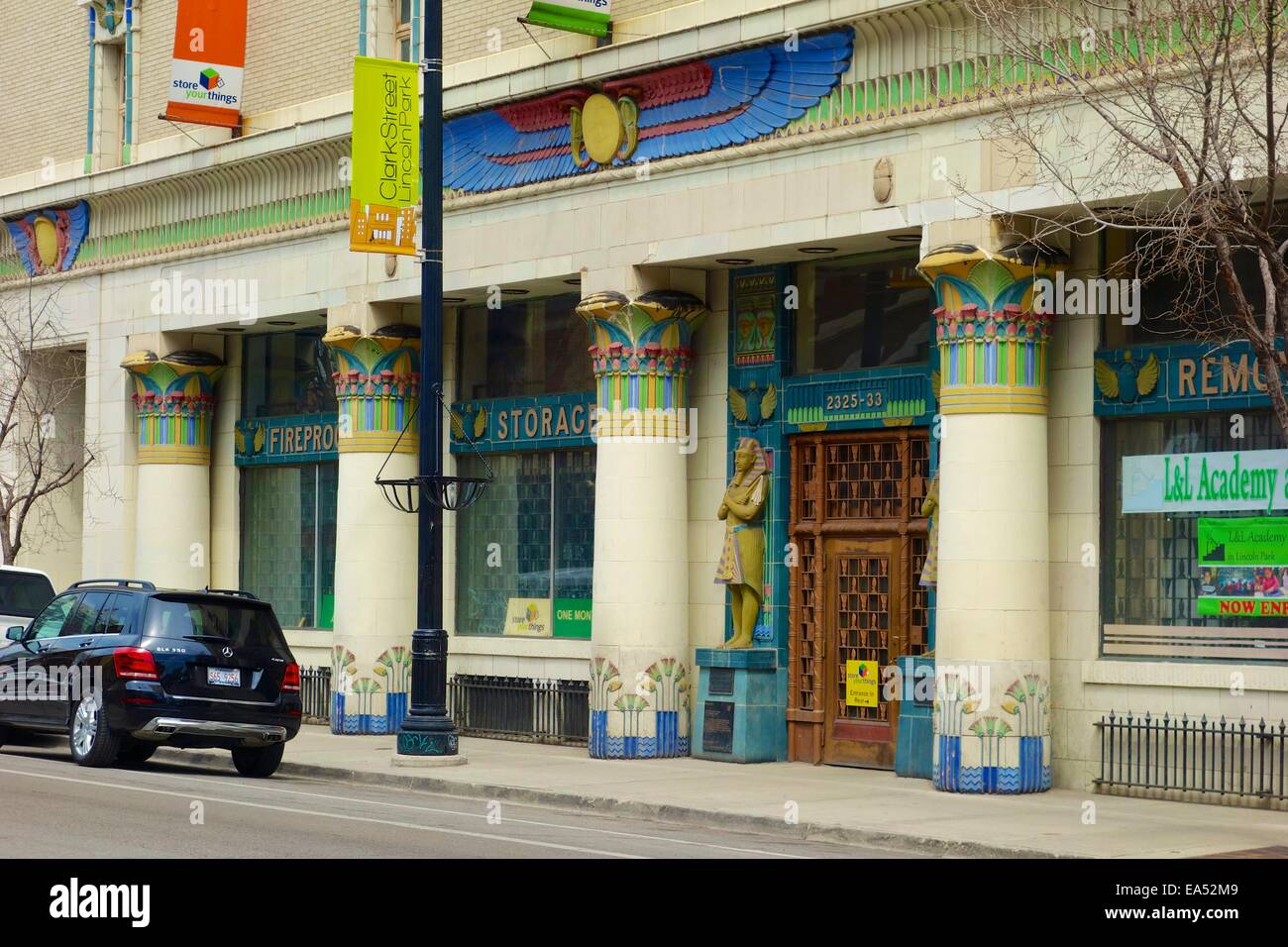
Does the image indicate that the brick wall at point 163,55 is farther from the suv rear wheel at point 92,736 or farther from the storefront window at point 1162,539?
the suv rear wheel at point 92,736

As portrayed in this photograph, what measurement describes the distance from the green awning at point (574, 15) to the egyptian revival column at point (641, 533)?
2910mm

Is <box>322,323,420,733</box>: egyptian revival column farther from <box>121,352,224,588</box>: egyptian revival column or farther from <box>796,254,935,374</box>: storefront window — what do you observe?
<box>796,254,935,374</box>: storefront window

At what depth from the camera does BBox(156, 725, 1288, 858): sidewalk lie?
14.4 metres

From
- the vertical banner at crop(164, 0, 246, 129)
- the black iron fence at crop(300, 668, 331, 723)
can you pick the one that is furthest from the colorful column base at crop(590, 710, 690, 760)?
the vertical banner at crop(164, 0, 246, 129)

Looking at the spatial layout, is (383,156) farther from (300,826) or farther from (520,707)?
(300,826)

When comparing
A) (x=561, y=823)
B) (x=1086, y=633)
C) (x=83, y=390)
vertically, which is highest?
(x=83, y=390)

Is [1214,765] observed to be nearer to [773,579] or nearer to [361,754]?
[773,579]

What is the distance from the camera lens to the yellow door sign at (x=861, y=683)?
19938 millimetres

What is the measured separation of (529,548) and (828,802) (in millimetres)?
7861

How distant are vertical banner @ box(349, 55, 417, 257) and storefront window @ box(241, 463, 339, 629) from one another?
6187 millimetres

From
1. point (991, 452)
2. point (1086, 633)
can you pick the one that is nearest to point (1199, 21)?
point (991, 452)

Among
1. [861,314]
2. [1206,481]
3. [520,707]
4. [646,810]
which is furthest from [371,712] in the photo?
[1206,481]

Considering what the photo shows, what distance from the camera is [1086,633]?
17906 millimetres
